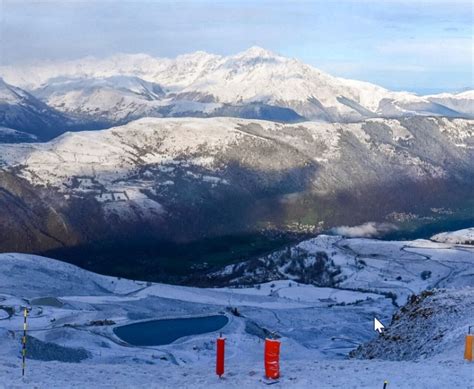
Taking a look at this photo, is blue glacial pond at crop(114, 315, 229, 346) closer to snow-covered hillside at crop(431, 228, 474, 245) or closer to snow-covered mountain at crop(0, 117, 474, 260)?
snow-covered hillside at crop(431, 228, 474, 245)

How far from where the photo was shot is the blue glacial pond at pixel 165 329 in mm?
53281

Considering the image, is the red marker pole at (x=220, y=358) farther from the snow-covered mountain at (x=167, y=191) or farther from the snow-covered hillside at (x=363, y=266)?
the snow-covered mountain at (x=167, y=191)

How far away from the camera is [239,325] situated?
59094 millimetres

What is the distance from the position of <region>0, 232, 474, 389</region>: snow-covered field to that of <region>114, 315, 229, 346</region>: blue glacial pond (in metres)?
1.30

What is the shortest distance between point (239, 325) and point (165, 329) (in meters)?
5.86

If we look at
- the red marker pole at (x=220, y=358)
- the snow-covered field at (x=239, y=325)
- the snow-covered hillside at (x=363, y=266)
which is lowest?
the snow-covered hillside at (x=363, y=266)

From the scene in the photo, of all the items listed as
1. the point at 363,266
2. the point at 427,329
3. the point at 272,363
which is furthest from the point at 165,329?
the point at 363,266

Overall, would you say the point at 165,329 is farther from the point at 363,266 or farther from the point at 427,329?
the point at 363,266

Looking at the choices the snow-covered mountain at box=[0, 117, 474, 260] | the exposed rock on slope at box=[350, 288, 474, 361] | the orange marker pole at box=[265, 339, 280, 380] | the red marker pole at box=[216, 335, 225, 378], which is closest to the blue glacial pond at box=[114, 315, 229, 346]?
the exposed rock on slope at box=[350, 288, 474, 361]

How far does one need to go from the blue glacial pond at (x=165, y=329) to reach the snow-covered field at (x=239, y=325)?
1298 mm

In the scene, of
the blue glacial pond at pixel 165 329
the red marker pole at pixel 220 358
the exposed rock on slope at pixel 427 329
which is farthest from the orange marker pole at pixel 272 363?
the blue glacial pond at pixel 165 329

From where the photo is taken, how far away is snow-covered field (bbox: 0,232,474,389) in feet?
71.3

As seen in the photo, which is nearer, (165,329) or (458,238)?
(165,329)

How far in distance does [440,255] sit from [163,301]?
5014 cm
